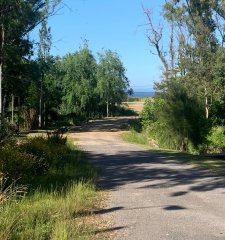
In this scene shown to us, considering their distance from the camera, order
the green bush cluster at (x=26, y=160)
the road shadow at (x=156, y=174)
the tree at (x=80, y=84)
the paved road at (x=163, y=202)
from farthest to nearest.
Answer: the tree at (x=80, y=84) < the road shadow at (x=156, y=174) < the green bush cluster at (x=26, y=160) < the paved road at (x=163, y=202)

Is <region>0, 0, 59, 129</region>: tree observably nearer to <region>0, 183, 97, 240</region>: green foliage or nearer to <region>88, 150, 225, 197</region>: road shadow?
<region>88, 150, 225, 197</region>: road shadow

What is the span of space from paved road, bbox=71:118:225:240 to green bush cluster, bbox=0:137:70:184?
1528 mm

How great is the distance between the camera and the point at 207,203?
8.94m

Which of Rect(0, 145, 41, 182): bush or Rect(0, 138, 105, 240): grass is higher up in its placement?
Rect(0, 145, 41, 182): bush

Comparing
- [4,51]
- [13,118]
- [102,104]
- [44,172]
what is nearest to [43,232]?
[44,172]

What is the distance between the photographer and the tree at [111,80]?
56.6m

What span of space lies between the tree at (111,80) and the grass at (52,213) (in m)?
46.3

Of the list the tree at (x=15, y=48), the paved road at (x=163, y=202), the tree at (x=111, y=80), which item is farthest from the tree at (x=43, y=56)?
the paved road at (x=163, y=202)

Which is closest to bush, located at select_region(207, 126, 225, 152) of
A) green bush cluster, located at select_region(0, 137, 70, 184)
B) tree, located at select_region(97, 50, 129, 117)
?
green bush cluster, located at select_region(0, 137, 70, 184)

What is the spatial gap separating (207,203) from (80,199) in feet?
8.09

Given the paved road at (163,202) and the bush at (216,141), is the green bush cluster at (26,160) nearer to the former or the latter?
the paved road at (163,202)

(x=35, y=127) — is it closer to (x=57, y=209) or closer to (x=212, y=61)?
(x=212, y=61)

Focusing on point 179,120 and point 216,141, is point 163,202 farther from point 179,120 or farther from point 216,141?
point 216,141

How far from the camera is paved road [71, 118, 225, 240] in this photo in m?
6.77
